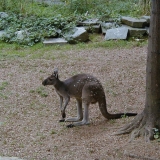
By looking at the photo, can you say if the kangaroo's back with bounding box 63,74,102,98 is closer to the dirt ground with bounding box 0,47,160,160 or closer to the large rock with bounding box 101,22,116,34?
the dirt ground with bounding box 0,47,160,160

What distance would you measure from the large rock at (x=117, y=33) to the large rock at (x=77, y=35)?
60cm

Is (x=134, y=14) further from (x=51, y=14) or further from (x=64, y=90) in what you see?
(x=64, y=90)

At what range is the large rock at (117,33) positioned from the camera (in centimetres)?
1145

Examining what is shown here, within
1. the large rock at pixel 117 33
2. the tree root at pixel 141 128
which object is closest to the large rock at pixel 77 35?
the large rock at pixel 117 33

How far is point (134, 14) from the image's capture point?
12984 millimetres

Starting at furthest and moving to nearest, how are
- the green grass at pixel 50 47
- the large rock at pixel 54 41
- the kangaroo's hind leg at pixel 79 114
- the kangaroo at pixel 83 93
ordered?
the large rock at pixel 54 41 < the green grass at pixel 50 47 < the kangaroo's hind leg at pixel 79 114 < the kangaroo at pixel 83 93

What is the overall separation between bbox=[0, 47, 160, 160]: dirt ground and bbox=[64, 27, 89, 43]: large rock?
0.88 m

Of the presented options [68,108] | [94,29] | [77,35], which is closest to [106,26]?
[94,29]

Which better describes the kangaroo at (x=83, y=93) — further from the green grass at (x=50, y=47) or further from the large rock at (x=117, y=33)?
the large rock at (x=117, y=33)

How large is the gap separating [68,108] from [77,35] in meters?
4.57

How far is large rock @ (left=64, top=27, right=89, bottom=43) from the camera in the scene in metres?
11.4

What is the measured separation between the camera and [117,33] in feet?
37.9

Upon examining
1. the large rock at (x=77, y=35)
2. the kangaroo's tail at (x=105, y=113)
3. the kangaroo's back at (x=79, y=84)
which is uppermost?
the kangaroo's back at (x=79, y=84)

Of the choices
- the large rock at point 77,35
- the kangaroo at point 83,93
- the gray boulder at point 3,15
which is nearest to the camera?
the kangaroo at point 83,93
